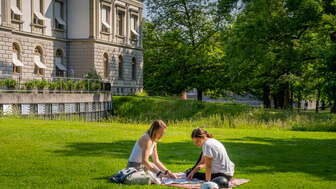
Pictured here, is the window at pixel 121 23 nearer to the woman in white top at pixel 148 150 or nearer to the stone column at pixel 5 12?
the stone column at pixel 5 12

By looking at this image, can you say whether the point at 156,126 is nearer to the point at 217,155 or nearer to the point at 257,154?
the point at 217,155

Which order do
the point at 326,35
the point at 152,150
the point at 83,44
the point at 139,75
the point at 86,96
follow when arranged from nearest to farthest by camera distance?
the point at 152,150 < the point at 326,35 < the point at 86,96 < the point at 83,44 < the point at 139,75

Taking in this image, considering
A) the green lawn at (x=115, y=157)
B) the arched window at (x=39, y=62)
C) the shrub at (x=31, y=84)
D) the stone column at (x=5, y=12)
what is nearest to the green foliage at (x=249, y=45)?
the green lawn at (x=115, y=157)

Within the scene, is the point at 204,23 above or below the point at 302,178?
above

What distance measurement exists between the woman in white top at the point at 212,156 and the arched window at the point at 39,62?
35.9 meters

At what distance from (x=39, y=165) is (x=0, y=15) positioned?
2807 centimetres

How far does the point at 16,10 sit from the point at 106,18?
13451 mm

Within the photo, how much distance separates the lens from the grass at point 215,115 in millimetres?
28922

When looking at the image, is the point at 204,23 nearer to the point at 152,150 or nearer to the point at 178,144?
the point at 178,144

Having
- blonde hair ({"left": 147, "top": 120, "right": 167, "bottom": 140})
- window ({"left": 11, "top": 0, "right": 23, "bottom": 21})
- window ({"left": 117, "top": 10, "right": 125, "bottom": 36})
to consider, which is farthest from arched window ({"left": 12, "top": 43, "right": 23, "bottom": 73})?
blonde hair ({"left": 147, "top": 120, "right": 167, "bottom": 140})

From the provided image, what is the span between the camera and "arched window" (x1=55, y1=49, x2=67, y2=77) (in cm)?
4784

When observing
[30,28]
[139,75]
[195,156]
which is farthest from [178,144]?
[139,75]

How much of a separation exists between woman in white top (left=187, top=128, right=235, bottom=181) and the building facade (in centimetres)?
2910

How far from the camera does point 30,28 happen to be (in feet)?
140
